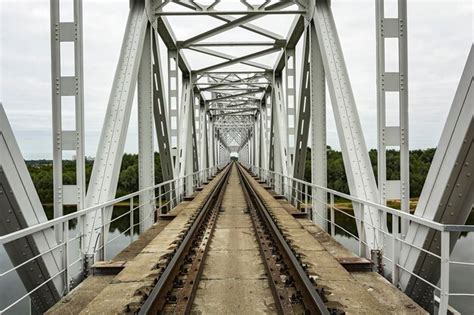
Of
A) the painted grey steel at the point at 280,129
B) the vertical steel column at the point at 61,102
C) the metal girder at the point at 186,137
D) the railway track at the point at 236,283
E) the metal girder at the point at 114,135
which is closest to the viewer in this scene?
the railway track at the point at 236,283

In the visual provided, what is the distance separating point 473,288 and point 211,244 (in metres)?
20.8

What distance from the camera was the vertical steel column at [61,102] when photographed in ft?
17.2

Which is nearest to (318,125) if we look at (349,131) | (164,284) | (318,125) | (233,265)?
(318,125)

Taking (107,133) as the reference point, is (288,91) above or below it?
above

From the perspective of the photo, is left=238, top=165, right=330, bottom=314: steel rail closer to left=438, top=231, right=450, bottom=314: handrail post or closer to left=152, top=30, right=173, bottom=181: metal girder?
left=438, top=231, right=450, bottom=314: handrail post

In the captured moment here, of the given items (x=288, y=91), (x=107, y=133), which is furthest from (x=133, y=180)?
(x=107, y=133)

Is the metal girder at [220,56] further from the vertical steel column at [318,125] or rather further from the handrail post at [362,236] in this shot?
the handrail post at [362,236]

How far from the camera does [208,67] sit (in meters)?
20.2

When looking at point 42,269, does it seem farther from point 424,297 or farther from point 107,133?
point 424,297

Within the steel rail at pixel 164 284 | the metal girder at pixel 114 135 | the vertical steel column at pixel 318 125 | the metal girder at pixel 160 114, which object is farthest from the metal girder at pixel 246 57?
the steel rail at pixel 164 284

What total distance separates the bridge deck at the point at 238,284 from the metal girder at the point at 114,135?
81 cm

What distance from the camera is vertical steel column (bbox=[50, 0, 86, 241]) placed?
5.23m

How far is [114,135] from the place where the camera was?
22.5ft

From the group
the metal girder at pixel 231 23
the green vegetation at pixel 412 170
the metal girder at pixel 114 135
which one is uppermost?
the metal girder at pixel 231 23
